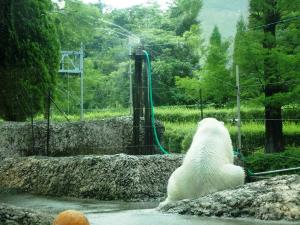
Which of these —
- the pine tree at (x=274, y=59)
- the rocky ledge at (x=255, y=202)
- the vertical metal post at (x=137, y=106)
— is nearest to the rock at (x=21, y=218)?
→ the rocky ledge at (x=255, y=202)

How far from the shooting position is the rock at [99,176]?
31.8 feet

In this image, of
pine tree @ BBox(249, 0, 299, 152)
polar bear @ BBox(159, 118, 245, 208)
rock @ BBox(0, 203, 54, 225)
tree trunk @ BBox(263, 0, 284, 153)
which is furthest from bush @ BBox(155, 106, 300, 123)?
rock @ BBox(0, 203, 54, 225)

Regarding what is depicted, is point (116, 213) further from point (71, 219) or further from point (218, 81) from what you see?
point (218, 81)

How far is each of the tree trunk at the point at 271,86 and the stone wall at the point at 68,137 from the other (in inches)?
133

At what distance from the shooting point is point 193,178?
7.26 m

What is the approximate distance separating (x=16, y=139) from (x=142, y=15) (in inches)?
1345

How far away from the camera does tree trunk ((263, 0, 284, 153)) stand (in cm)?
1467

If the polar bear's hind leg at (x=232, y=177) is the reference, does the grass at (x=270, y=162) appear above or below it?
below

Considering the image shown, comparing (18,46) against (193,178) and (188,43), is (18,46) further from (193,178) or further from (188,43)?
(188,43)

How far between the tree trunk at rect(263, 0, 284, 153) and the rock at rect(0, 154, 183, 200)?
4860mm

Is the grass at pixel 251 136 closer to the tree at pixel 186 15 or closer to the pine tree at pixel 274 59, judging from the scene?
the pine tree at pixel 274 59

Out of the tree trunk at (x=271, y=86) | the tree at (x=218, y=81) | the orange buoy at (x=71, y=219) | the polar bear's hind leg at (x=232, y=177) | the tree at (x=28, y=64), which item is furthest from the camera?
the tree at (x=218, y=81)

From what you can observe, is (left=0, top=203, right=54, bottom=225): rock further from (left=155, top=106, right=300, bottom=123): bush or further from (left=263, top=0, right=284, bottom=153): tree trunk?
(left=155, top=106, right=300, bottom=123): bush

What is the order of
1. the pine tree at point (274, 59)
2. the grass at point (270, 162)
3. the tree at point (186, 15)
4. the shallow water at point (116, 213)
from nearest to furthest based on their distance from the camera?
the shallow water at point (116, 213) → the grass at point (270, 162) → the pine tree at point (274, 59) → the tree at point (186, 15)
